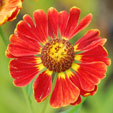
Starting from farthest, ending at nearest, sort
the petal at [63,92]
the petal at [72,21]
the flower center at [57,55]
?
the petal at [72,21] → the flower center at [57,55] → the petal at [63,92]

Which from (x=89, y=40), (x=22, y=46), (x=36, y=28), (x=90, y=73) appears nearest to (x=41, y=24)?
(x=36, y=28)

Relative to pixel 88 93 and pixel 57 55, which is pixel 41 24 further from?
pixel 88 93

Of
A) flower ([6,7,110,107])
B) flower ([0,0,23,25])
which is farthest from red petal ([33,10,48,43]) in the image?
flower ([0,0,23,25])

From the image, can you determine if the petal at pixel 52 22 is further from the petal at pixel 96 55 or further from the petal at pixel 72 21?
the petal at pixel 96 55

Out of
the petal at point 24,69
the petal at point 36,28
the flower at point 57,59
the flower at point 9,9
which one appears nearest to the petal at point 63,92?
the flower at point 57,59

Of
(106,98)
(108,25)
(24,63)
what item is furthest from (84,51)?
(108,25)

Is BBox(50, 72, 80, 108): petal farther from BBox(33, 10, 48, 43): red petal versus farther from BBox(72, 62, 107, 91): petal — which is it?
BBox(33, 10, 48, 43): red petal

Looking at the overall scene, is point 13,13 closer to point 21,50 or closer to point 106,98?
point 21,50
